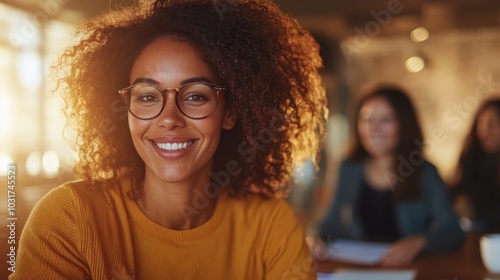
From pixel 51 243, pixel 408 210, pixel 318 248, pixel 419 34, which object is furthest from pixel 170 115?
pixel 419 34

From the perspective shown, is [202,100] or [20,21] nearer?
[202,100]

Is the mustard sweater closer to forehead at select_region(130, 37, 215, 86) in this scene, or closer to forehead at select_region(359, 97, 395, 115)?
forehead at select_region(130, 37, 215, 86)

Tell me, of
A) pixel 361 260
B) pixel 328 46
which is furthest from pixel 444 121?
pixel 361 260

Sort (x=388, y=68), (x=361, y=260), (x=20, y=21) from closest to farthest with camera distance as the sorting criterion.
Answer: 1. (x=20, y=21)
2. (x=361, y=260)
3. (x=388, y=68)

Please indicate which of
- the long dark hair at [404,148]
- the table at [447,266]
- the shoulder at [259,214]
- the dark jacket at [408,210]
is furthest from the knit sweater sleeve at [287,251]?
the long dark hair at [404,148]

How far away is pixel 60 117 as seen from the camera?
958 mm

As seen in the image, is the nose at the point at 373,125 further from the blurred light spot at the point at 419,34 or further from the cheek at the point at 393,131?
the blurred light spot at the point at 419,34

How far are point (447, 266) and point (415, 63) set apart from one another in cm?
479

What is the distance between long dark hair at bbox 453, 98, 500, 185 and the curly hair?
1869 millimetres

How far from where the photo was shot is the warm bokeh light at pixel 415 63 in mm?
5692

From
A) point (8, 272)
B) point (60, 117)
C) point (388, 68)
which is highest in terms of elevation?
point (388, 68)

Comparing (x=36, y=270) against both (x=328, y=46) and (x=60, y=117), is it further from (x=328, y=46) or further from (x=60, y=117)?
(x=328, y=46)

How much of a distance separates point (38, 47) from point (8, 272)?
2.12 ft

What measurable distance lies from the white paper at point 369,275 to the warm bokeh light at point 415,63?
4.84 metres
